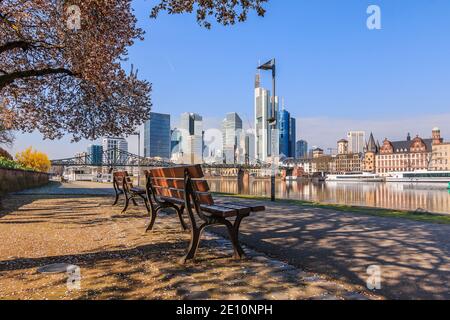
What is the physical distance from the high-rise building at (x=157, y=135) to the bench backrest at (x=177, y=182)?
101 metres

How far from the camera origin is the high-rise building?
108 metres

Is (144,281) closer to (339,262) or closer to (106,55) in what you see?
(339,262)

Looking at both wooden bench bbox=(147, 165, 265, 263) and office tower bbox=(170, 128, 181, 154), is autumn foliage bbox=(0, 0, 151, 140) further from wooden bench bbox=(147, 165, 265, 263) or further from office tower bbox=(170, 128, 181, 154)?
office tower bbox=(170, 128, 181, 154)

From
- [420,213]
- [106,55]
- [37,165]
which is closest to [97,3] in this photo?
[106,55]

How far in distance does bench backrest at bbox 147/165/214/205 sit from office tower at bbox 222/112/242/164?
14848 centimetres

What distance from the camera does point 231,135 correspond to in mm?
185625

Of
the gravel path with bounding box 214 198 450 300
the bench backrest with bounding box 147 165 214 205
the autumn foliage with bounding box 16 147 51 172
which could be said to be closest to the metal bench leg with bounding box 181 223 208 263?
the bench backrest with bounding box 147 165 214 205

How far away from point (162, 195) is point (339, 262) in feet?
12.0

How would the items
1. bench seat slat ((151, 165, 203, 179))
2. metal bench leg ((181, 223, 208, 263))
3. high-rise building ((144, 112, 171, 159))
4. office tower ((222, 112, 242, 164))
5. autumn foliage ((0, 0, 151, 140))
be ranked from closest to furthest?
metal bench leg ((181, 223, 208, 263))
bench seat slat ((151, 165, 203, 179))
autumn foliage ((0, 0, 151, 140))
high-rise building ((144, 112, 171, 159))
office tower ((222, 112, 242, 164))

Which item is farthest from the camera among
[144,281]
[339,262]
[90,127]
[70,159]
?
[70,159]

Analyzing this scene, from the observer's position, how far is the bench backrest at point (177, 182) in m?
4.99

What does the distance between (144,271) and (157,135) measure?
4349 inches

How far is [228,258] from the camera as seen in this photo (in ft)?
16.7

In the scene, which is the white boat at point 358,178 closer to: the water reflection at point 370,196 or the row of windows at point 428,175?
the row of windows at point 428,175
